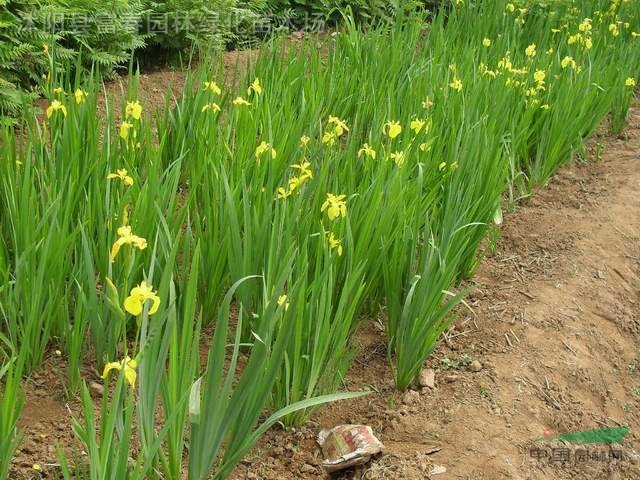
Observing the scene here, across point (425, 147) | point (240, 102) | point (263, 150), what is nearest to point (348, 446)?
point (263, 150)

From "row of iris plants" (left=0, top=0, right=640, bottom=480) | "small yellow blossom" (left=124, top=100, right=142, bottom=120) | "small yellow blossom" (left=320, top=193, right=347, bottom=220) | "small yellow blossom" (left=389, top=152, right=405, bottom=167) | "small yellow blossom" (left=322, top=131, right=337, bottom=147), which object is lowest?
"row of iris plants" (left=0, top=0, right=640, bottom=480)

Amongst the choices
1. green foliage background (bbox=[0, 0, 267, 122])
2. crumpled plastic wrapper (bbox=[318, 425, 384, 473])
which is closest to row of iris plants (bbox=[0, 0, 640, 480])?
crumpled plastic wrapper (bbox=[318, 425, 384, 473])

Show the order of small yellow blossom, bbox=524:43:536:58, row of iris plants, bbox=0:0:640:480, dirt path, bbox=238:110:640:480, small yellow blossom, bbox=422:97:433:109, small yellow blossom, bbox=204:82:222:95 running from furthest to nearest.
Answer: small yellow blossom, bbox=524:43:536:58
small yellow blossom, bbox=422:97:433:109
small yellow blossom, bbox=204:82:222:95
dirt path, bbox=238:110:640:480
row of iris plants, bbox=0:0:640:480

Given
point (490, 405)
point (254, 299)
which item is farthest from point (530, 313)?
point (254, 299)

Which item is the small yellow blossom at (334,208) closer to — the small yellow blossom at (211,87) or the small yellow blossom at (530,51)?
the small yellow blossom at (211,87)

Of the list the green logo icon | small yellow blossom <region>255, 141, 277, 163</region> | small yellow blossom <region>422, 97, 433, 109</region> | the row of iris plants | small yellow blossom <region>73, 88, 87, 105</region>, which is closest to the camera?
the row of iris plants

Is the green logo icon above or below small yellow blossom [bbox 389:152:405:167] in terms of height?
below

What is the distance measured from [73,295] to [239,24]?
10.1ft

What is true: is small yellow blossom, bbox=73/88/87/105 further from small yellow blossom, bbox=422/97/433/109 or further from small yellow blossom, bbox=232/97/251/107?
small yellow blossom, bbox=422/97/433/109

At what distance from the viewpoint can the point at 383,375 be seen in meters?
2.05

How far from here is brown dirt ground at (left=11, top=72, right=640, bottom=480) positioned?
169 centimetres

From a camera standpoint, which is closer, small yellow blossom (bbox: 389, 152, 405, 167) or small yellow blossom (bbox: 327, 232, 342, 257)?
small yellow blossom (bbox: 327, 232, 342, 257)

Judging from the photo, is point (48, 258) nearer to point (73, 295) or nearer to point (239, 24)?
point (73, 295)

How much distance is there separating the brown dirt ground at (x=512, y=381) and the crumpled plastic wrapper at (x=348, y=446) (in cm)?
3
